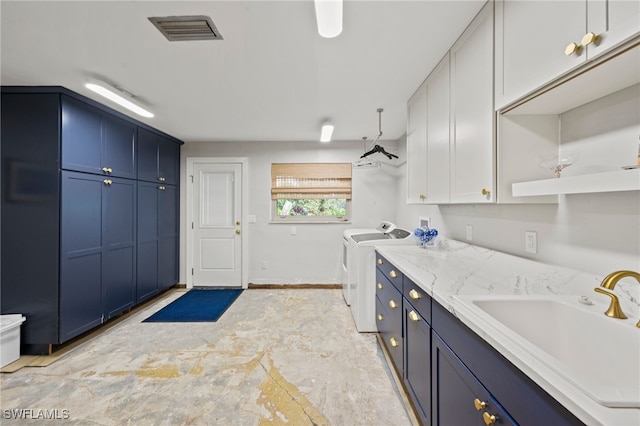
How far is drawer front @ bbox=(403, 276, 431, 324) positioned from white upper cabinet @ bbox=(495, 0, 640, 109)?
1.00 metres

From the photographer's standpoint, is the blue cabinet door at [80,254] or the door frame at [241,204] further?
the door frame at [241,204]

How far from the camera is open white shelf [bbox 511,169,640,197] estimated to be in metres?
0.77

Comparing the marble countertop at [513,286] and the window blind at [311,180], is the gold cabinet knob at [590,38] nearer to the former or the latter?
the marble countertop at [513,286]

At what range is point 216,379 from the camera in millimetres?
1967

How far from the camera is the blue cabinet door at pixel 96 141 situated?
2.34 m

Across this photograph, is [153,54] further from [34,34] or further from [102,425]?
[102,425]

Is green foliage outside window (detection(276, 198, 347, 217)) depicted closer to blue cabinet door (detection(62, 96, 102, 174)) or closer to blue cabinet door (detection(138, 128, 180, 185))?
blue cabinet door (detection(138, 128, 180, 185))

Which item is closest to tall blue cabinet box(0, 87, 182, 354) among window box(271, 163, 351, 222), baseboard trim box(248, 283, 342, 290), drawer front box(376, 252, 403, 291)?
baseboard trim box(248, 283, 342, 290)

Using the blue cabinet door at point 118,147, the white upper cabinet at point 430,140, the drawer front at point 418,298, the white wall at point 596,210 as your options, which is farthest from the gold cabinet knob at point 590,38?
the blue cabinet door at point 118,147

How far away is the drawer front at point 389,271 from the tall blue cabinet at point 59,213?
9.18 feet

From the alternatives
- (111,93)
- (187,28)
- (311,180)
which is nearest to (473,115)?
(187,28)

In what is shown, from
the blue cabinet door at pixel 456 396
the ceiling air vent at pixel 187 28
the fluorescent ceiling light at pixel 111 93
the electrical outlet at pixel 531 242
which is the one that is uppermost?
the ceiling air vent at pixel 187 28

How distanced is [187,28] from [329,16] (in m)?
0.91

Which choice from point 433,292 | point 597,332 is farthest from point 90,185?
point 597,332
